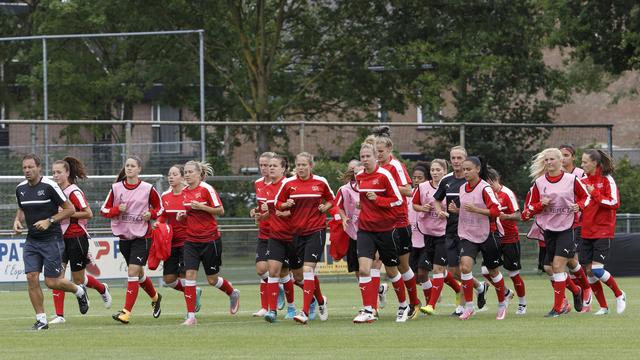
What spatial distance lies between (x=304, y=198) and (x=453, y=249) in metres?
2.25

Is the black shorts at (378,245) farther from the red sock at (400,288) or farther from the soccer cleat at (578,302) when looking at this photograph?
the soccer cleat at (578,302)

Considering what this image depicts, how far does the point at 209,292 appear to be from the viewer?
2389 centimetres

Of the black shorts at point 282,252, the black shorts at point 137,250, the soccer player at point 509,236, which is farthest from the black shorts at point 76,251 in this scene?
the soccer player at point 509,236

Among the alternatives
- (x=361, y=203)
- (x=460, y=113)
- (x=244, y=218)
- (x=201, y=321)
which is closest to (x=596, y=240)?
(x=361, y=203)

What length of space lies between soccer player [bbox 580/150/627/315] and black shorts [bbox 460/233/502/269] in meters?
1.61

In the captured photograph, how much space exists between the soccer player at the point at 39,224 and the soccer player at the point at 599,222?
20.7ft

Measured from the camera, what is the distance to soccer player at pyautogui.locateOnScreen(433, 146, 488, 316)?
16188mm

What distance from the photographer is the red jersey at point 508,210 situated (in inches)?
652

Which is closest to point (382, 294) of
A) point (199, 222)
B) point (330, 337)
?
point (199, 222)

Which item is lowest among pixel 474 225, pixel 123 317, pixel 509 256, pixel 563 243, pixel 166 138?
pixel 123 317

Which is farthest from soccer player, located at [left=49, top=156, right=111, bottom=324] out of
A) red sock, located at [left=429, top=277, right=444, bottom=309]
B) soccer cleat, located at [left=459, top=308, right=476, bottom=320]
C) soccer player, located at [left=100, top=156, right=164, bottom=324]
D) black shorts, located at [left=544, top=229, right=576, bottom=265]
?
black shorts, located at [left=544, top=229, right=576, bottom=265]

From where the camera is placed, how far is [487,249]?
52.1 feet

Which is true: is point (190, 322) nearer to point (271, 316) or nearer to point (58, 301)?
point (271, 316)

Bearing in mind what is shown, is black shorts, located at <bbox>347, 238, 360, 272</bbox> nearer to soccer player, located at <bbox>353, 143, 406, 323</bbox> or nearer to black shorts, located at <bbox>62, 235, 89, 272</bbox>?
soccer player, located at <bbox>353, 143, 406, 323</bbox>
